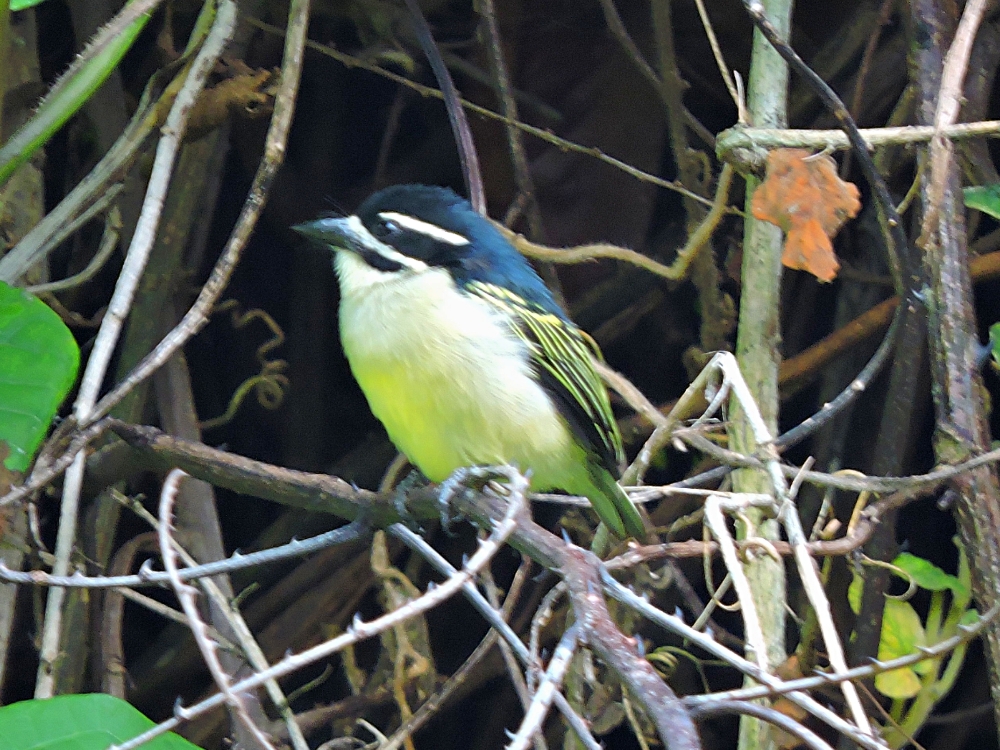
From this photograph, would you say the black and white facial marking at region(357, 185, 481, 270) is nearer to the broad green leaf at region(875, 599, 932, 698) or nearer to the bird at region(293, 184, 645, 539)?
the bird at region(293, 184, 645, 539)

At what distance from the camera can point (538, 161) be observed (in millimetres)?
2768

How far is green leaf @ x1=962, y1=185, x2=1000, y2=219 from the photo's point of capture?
1862 millimetres

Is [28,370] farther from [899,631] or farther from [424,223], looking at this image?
[899,631]

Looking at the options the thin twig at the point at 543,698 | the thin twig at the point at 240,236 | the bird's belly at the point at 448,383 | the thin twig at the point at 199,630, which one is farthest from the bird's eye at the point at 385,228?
the thin twig at the point at 543,698

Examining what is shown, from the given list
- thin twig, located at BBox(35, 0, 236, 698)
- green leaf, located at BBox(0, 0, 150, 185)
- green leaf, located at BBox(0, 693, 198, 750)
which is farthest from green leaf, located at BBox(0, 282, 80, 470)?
green leaf, located at BBox(0, 693, 198, 750)

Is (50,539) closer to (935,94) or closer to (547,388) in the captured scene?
(547,388)

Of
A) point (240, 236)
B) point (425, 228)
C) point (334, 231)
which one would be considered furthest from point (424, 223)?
point (240, 236)

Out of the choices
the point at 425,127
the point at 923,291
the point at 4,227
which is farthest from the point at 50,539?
the point at 923,291

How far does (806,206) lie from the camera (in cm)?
168

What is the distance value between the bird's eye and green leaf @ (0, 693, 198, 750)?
109 centimetres

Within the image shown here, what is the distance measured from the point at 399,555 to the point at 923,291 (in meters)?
1.35

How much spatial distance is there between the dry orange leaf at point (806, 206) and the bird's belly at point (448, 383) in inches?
23.5

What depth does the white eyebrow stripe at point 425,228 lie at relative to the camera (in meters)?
2.15

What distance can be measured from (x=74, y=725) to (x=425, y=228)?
1.15 m
